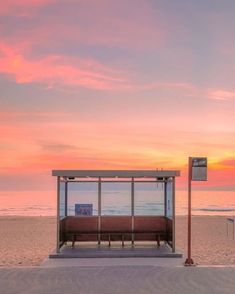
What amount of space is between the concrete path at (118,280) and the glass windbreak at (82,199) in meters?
3.79

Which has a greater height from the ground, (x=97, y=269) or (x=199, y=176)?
(x=199, y=176)

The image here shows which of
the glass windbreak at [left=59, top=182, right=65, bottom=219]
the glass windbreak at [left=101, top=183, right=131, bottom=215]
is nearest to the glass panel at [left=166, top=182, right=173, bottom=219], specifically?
the glass windbreak at [left=101, top=183, right=131, bottom=215]

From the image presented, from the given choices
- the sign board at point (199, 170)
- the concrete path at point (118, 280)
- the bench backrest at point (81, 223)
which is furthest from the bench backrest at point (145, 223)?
the concrete path at point (118, 280)

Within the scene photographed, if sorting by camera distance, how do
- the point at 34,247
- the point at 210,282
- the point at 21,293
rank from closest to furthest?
the point at 21,293, the point at 210,282, the point at 34,247

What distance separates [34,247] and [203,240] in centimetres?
677

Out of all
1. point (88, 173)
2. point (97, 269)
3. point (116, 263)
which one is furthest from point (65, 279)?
point (88, 173)

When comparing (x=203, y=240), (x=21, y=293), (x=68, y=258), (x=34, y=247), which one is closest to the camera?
(x=21, y=293)

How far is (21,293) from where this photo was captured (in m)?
9.66

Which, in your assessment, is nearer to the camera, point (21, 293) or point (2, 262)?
point (21, 293)

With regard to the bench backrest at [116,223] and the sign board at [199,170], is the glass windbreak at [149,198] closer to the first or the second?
the bench backrest at [116,223]

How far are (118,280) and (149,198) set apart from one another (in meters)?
5.74

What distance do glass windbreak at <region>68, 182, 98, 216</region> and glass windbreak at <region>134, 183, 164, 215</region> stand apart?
115 cm

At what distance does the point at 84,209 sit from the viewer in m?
16.2

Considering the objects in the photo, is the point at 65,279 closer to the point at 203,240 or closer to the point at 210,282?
the point at 210,282
